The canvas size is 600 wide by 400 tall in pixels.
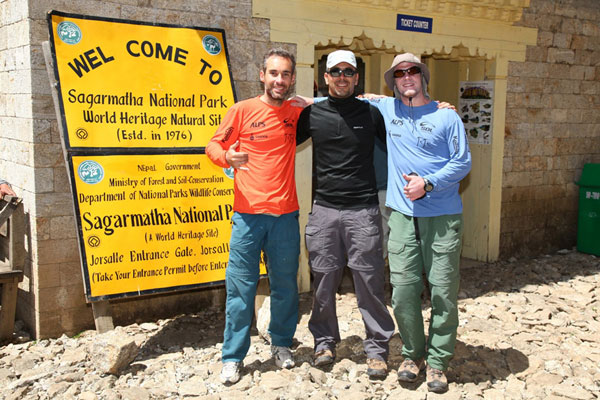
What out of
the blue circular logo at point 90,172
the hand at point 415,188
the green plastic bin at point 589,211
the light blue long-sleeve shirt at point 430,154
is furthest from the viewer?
the green plastic bin at point 589,211

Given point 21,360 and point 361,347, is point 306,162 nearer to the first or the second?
point 361,347

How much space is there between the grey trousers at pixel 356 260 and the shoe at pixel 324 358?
0.26 m

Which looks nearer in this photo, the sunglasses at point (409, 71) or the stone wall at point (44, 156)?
the sunglasses at point (409, 71)

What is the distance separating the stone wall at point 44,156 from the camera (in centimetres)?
497

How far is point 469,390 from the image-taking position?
4.21m

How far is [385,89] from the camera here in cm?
746

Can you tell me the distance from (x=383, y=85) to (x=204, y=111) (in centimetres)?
281

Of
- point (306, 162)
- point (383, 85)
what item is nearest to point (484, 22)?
point (383, 85)

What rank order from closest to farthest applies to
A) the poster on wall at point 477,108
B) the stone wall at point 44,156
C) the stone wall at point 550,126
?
1. the stone wall at point 44,156
2. the poster on wall at point 477,108
3. the stone wall at point 550,126

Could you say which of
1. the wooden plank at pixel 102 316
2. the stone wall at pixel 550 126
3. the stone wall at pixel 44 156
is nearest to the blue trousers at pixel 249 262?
the wooden plank at pixel 102 316

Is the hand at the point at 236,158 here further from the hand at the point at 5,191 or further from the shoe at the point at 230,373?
the hand at the point at 5,191

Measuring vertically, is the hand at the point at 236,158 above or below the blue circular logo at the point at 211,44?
below

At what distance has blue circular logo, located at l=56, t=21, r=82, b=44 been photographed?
4801mm

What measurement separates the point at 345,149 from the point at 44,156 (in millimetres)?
2542
